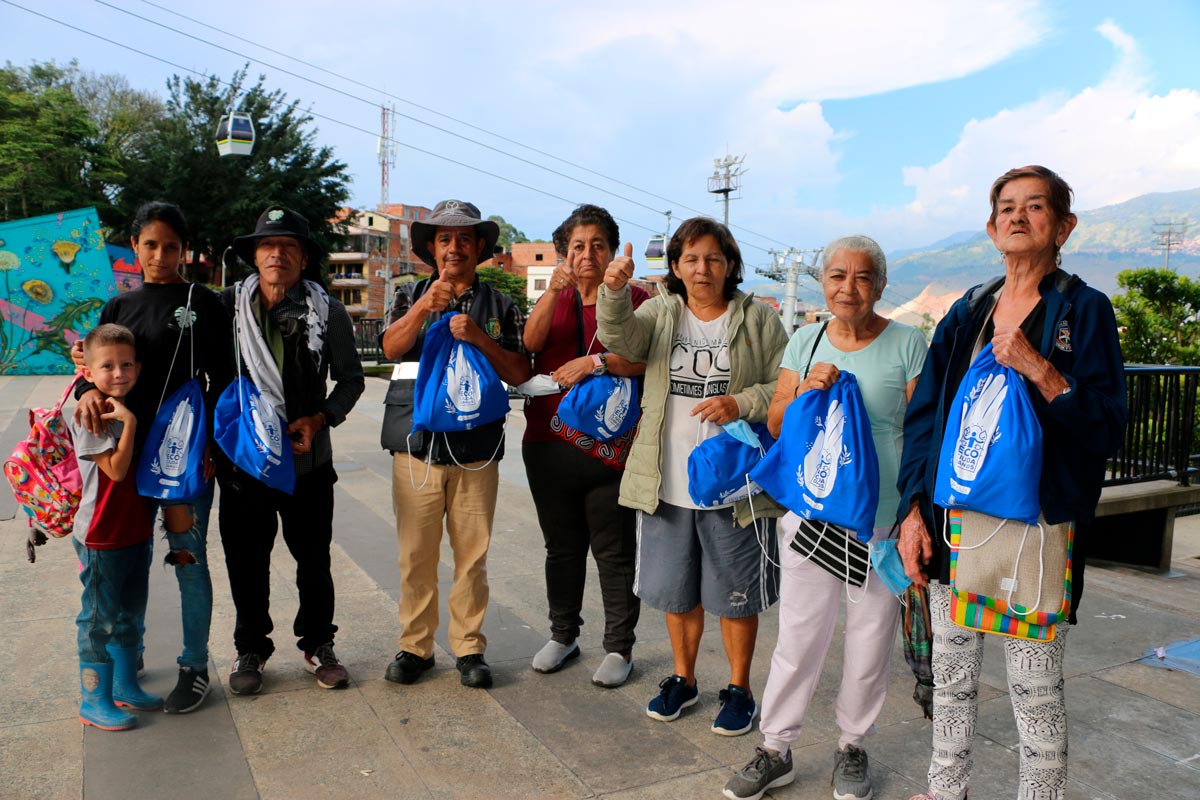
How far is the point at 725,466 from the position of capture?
2947 millimetres

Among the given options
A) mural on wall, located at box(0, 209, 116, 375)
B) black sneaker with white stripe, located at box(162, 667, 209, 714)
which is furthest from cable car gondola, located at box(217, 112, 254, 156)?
black sneaker with white stripe, located at box(162, 667, 209, 714)

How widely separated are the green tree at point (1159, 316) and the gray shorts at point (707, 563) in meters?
10.4

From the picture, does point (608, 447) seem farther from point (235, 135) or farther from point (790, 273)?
point (790, 273)

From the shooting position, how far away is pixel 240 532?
11.0 ft

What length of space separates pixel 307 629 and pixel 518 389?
1318 mm

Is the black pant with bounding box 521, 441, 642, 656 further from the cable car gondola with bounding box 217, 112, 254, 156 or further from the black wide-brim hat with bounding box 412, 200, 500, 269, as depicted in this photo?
the cable car gondola with bounding box 217, 112, 254, 156

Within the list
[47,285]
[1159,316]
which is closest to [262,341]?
[1159,316]

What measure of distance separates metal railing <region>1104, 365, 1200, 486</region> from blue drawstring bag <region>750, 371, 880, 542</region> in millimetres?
4509

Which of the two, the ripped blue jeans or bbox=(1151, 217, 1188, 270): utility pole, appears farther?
bbox=(1151, 217, 1188, 270): utility pole

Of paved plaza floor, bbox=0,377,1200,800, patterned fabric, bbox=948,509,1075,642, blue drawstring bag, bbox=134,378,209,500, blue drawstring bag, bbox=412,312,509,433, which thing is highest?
blue drawstring bag, bbox=412,312,509,433

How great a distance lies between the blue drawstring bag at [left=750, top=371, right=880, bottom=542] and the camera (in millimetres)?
2508

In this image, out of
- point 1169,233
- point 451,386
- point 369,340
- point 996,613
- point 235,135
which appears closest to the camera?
point 996,613

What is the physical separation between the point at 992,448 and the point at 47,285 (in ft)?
74.6

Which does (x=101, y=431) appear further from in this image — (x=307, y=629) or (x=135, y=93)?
(x=135, y=93)
